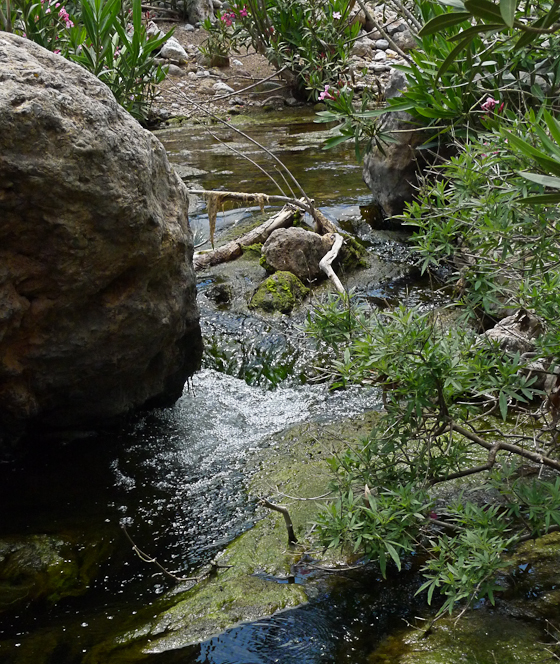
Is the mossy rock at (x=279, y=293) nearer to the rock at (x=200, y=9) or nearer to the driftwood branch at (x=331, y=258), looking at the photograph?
the driftwood branch at (x=331, y=258)

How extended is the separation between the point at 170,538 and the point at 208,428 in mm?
1125

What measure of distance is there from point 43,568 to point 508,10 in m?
2.78

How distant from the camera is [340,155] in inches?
428

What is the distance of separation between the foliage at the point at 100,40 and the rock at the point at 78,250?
3.72 m

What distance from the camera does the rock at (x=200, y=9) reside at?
61.3 feet

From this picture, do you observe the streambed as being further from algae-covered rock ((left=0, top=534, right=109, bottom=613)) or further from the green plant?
the green plant

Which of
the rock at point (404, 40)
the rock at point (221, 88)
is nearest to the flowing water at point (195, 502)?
the rock at point (404, 40)

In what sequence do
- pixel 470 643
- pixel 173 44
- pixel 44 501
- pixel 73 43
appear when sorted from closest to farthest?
pixel 470 643 < pixel 44 501 < pixel 73 43 < pixel 173 44

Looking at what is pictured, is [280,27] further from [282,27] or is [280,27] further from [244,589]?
[244,589]

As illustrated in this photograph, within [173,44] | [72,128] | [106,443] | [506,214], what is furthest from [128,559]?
[173,44]

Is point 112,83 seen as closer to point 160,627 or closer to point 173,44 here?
point 160,627

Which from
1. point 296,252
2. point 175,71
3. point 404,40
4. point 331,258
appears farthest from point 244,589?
point 175,71

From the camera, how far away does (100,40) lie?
6.95m

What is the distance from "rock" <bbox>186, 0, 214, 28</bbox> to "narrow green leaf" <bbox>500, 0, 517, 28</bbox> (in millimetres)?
18989
